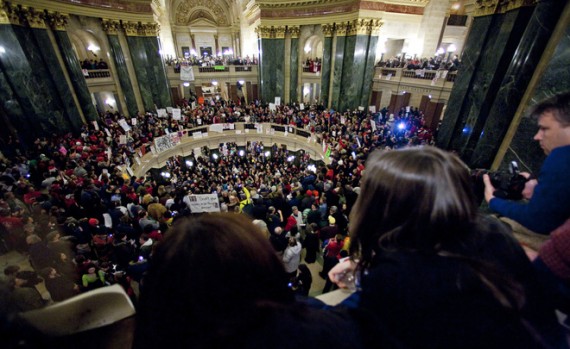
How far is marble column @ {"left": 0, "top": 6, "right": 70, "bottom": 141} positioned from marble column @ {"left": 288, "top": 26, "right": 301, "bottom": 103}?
15.1 meters

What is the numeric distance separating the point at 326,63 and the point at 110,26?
47.6 feet

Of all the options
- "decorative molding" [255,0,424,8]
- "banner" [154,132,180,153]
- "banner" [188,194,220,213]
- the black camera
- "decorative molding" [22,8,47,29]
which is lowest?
"banner" [154,132,180,153]

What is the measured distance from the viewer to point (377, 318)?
860mm

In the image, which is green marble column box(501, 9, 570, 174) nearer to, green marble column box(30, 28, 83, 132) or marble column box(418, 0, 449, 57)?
marble column box(418, 0, 449, 57)

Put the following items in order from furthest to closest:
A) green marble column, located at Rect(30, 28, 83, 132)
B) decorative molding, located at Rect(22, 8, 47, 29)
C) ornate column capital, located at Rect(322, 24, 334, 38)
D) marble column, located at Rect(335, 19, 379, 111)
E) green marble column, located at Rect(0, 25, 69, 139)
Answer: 1. ornate column capital, located at Rect(322, 24, 334, 38)
2. marble column, located at Rect(335, 19, 379, 111)
3. green marble column, located at Rect(30, 28, 83, 132)
4. decorative molding, located at Rect(22, 8, 47, 29)
5. green marble column, located at Rect(0, 25, 69, 139)

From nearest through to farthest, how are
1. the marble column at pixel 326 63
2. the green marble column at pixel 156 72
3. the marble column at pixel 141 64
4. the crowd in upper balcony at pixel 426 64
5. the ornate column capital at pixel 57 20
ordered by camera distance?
the ornate column capital at pixel 57 20
the crowd in upper balcony at pixel 426 64
the marble column at pixel 141 64
the green marble column at pixel 156 72
the marble column at pixel 326 63

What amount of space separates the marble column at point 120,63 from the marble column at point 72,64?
2.44 metres

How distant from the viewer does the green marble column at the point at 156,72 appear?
16805 mm

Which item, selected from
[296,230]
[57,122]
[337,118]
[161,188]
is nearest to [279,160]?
[337,118]

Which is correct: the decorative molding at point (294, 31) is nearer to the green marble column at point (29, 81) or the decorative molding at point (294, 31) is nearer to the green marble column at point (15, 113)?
the green marble column at point (29, 81)

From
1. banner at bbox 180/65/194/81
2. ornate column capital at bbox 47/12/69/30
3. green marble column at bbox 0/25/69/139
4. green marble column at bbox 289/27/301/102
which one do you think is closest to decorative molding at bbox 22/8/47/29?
ornate column capital at bbox 47/12/69/30

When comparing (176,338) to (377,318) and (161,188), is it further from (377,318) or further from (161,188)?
(161,188)

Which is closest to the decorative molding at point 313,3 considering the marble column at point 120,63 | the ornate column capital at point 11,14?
the marble column at point 120,63

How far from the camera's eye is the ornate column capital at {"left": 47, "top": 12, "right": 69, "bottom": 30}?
41.0ft
